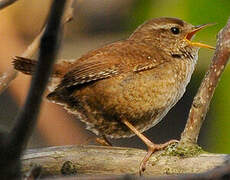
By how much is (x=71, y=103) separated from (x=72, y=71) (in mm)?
200

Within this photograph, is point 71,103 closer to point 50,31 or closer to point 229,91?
point 229,91

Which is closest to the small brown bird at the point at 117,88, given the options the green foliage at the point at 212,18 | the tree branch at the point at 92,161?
the green foliage at the point at 212,18

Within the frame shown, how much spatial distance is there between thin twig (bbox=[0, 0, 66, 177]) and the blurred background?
733 mm

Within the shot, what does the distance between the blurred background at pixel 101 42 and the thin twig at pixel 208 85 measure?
6.6 inches

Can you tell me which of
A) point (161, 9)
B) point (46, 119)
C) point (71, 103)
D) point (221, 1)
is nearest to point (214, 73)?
point (221, 1)

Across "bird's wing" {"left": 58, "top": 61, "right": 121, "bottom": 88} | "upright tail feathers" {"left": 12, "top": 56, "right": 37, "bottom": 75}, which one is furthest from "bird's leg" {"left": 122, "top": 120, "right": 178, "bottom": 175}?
"upright tail feathers" {"left": 12, "top": 56, "right": 37, "bottom": 75}

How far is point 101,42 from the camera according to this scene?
12.8 feet

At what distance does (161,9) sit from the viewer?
103 inches

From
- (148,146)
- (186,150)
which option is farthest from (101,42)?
(186,150)

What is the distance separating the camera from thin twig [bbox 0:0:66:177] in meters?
0.94

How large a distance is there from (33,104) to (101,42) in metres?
2.95

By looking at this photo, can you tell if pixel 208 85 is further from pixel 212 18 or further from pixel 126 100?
pixel 126 100

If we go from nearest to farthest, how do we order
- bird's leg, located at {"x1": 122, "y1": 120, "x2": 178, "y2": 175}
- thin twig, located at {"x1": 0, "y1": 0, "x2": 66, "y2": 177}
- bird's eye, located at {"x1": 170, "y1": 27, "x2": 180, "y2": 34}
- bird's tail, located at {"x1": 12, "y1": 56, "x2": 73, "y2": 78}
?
thin twig, located at {"x1": 0, "y1": 0, "x2": 66, "y2": 177} → bird's leg, located at {"x1": 122, "y1": 120, "x2": 178, "y2": 175} → bird's tail, located at {"x1": 12, "y1": 56, "x2": 73, "y2": 78} → bird's eye, located at {"x1": 170, "y1": 27, "x2": 180, "y2": 34}

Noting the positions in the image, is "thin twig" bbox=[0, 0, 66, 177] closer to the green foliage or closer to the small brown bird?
the green foliage
